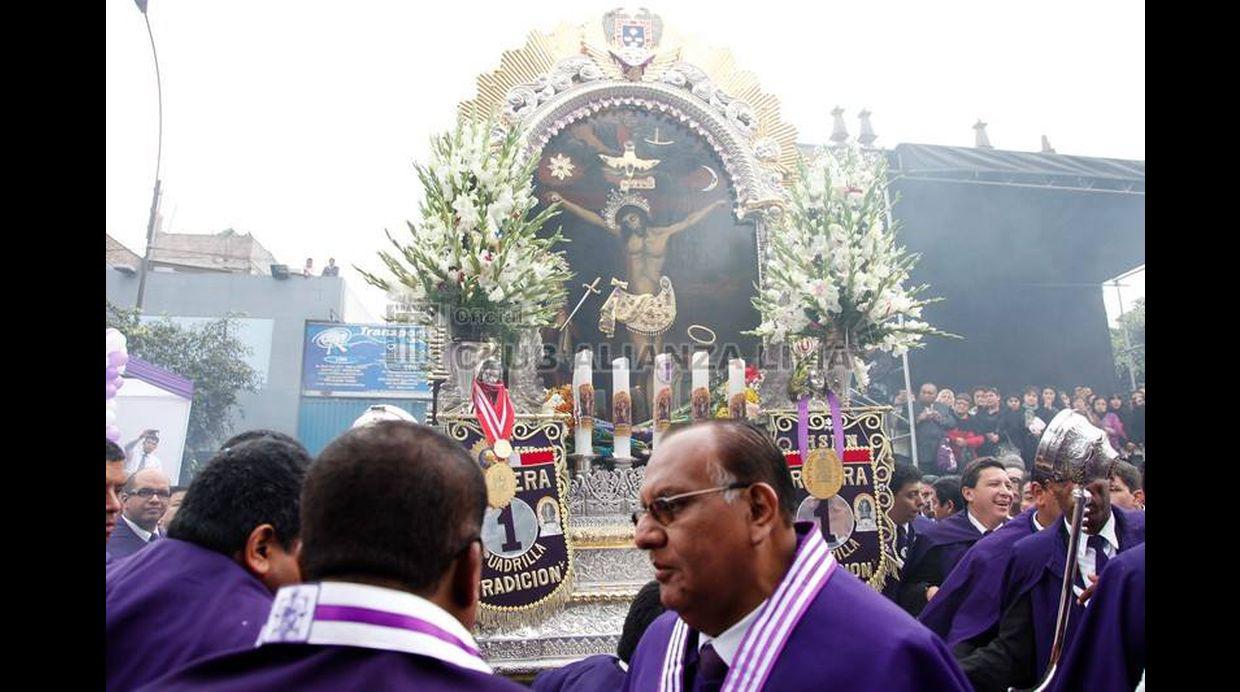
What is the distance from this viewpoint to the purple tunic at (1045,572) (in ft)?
11.8

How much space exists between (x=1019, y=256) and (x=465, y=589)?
43.9 feet

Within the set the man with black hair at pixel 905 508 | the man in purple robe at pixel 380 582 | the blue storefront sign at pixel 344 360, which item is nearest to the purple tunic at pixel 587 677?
the man in purple robe at pixel 380 582

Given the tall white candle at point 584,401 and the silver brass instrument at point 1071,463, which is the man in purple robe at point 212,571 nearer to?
the silver brass instrument at point 1071,463

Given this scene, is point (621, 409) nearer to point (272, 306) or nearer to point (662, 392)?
point (662, 392)

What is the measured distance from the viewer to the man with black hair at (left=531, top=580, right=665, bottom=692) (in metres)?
2.41

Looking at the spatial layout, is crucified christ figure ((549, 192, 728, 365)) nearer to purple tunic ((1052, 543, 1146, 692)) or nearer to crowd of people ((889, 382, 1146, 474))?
crowd of people ((889, 382, 1146, 474))

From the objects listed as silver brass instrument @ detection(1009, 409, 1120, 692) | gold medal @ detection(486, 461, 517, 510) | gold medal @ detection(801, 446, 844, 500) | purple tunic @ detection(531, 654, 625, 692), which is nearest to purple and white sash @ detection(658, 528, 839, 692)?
purple tunic @ detection(531, 654, 625, 692)

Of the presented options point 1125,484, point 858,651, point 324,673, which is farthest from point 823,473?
point 324,673

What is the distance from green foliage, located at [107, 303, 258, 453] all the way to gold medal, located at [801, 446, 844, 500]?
40.1 ft

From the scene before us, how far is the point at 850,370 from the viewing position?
21.0 feet

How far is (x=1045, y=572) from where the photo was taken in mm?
3684

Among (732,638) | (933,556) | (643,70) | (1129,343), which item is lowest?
(933,556)
